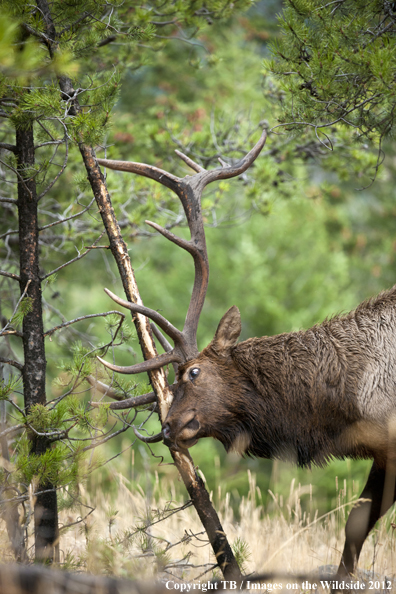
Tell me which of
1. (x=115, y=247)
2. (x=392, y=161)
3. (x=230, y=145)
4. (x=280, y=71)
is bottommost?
(x=115, y=247)

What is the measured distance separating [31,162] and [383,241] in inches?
540

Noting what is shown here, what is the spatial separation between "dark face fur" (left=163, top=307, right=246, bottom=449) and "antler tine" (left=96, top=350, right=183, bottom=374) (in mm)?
113

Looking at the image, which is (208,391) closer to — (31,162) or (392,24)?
(31,162)

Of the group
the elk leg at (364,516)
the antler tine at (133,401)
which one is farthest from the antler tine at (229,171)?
the elk leg at (364,516)

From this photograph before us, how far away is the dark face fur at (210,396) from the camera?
3.38m

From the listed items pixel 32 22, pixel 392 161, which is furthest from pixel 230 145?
pixel 392 161

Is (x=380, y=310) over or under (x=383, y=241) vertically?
under

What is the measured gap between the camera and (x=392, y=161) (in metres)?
14.5

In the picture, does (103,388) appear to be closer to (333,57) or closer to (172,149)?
(333,57)

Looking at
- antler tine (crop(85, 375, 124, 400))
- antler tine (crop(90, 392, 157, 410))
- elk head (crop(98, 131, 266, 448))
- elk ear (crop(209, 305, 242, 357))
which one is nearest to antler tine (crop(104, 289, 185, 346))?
elk head (crop(98, 131, 266, 448))

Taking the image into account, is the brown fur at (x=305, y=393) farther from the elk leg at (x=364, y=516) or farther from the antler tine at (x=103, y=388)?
the antler tine at (x=103, y=388)

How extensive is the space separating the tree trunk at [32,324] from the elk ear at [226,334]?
113cm

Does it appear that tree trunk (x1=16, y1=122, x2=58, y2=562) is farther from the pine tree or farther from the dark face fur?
the pine tree

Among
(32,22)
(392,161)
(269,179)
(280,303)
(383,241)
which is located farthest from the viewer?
(383,241)
